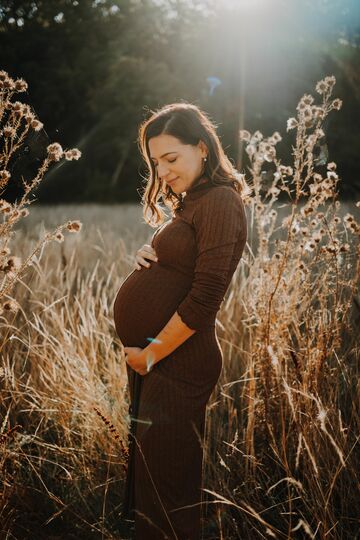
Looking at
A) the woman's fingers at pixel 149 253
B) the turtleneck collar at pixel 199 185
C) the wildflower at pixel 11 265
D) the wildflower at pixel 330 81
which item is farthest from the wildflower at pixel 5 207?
the wildflower at pixel 330 81

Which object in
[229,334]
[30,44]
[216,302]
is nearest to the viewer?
[216,302]

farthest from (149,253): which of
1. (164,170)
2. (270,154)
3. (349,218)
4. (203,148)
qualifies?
(349,218)

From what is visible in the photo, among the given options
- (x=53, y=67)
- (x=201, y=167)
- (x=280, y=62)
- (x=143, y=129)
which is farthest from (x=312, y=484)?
(x=53, y=67)

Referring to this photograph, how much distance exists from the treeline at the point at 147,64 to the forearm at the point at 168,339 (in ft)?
43.9

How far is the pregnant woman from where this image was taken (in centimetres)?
157

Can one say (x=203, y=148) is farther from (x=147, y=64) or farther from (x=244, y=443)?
(x=147, y=64)

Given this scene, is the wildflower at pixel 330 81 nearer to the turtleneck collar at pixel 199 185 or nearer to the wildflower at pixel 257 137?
the wildflower at pixel 257 137

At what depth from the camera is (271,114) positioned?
16.0 meters

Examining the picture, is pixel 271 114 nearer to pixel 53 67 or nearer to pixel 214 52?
pixel 214 52

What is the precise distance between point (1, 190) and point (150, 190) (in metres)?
0.62

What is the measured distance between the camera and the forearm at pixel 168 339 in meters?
1.58

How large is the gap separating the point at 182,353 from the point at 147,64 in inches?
730

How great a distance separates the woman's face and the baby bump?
321mm

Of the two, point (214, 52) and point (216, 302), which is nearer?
point (216, 302)
